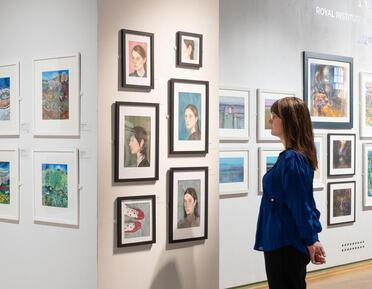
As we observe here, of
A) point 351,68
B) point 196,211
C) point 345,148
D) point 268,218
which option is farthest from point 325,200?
point 268,218

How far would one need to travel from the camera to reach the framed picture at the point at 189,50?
4.77m

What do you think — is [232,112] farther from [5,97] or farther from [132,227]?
[5,97]

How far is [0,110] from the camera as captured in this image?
506 centimetres

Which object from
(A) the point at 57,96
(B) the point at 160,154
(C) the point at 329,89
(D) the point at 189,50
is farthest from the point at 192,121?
(C) the point at 329,89

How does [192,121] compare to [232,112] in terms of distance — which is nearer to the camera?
[192,121]

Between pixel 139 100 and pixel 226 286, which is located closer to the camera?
pixel 139 100

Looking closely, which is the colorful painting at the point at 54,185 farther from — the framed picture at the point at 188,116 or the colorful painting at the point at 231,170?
the colorful painting at the point at 231,170

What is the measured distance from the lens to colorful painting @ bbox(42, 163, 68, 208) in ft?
14.9

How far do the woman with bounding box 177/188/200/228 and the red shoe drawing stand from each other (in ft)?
1.33

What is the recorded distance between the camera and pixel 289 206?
13.3 ft

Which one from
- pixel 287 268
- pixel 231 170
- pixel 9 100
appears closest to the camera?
pixel 287 268

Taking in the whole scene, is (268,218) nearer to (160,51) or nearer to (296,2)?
(160,51)

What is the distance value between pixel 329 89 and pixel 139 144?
3.40m

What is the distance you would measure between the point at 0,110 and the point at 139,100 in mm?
1285
